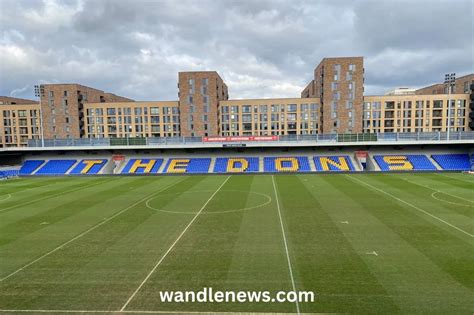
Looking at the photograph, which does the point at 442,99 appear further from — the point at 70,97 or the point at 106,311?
the point at 70,97

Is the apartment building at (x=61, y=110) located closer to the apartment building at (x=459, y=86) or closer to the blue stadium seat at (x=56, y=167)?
the blue stadium seat at (x=56, y=167)

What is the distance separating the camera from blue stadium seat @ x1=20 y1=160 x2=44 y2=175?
42469 millimetres

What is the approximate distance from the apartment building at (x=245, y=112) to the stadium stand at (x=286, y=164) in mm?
31725

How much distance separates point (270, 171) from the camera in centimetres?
4025

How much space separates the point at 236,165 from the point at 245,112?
41007 mm

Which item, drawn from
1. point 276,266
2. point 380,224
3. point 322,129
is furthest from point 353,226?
point 322,129

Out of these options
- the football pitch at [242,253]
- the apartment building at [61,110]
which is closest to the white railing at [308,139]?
the football pitch at [242,253]

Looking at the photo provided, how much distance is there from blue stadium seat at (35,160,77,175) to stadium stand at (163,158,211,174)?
50.6 ft

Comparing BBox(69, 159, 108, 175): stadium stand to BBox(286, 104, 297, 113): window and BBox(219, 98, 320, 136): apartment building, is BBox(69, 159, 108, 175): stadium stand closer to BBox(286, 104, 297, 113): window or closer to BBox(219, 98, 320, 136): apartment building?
BBox(219, 98, 320, 136): apartment building

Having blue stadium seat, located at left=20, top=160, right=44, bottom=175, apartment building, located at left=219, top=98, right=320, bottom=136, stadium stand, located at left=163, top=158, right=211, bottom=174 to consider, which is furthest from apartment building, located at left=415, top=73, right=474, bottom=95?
blue stadium seat, located at left=20, top=160, right=44, bottom=175

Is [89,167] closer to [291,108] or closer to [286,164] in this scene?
[286,164]

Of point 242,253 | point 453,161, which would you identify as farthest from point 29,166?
point 453,161

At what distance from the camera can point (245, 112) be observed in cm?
8119

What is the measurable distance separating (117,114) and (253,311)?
85.7 m
